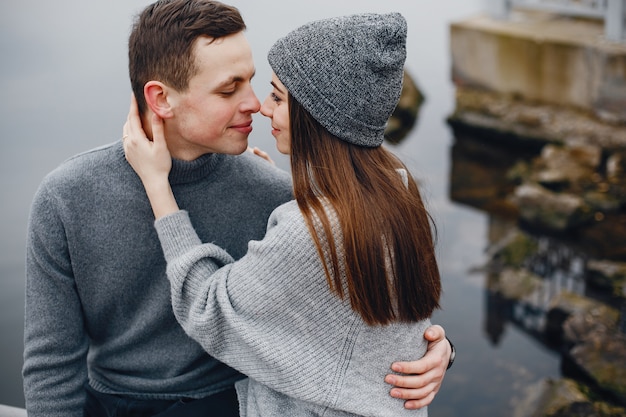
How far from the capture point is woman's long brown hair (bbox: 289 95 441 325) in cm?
178

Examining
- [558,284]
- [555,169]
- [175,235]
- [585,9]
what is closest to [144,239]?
[175,235]

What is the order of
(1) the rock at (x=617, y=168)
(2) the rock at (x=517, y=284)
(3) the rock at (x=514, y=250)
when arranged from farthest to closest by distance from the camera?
(1) the rock at (x=617, y=168) < (3) the rock at (x=514, y=250) < (2) the rock at (x=517, y=284)

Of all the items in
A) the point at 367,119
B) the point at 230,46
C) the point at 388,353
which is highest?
the point at 230,46

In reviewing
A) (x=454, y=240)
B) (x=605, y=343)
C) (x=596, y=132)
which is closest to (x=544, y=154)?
(x=596, y=132)

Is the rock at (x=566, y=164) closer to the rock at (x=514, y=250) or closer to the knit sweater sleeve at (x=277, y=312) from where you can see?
the rock at (x=514, y=250)

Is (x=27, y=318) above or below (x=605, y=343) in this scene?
above

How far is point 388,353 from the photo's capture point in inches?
75.5

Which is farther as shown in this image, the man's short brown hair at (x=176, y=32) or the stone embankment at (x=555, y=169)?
the stone embankment at (x=555, y=169)

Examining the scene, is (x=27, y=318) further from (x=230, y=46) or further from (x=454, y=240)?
(x=454, y=240)

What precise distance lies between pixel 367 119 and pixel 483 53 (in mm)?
5985

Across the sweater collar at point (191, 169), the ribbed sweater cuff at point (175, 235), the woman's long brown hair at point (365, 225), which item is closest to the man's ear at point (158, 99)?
the sweater collar at point (191, 169)

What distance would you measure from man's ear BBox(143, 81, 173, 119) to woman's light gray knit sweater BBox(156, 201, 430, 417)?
1.42ft

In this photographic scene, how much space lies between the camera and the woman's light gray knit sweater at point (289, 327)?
180 centimetres

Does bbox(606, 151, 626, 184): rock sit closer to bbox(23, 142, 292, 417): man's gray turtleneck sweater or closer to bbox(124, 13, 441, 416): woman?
bbox(23, 142, 292, 417): man's gray turtleneck sweater
